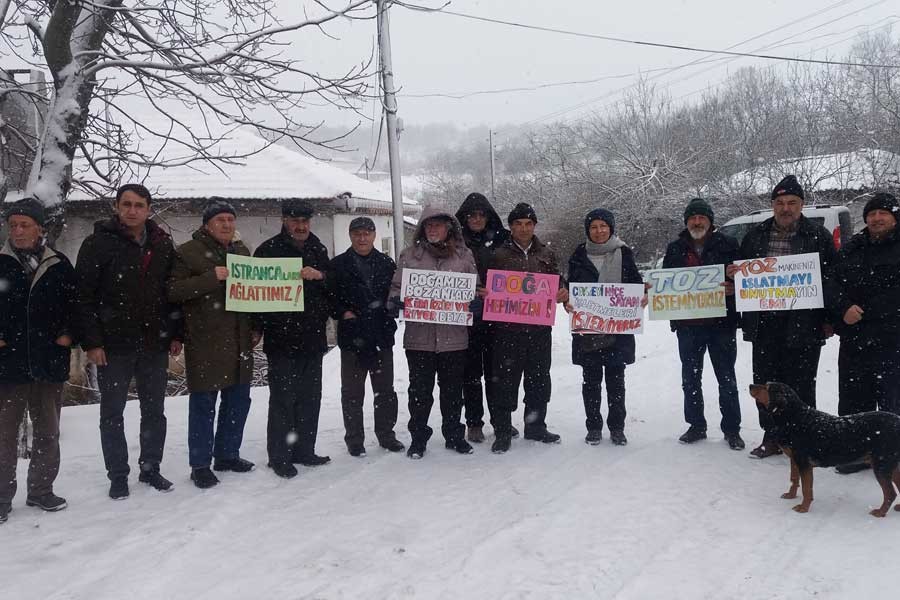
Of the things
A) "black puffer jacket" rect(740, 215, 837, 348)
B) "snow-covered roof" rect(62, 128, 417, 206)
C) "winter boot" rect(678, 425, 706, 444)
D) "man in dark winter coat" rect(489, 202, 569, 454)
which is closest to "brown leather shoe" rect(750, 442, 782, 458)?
"winter boot" rect(678, 425, 706, 444)

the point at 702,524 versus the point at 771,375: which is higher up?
the point at 771,375

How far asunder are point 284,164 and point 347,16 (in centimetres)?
920

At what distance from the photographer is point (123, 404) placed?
5.05 meters

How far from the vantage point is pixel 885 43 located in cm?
3312

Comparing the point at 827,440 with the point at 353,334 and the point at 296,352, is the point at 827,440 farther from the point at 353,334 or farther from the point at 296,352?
the point at 296,352

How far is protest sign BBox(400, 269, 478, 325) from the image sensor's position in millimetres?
5906

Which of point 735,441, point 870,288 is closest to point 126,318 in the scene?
point 735,441

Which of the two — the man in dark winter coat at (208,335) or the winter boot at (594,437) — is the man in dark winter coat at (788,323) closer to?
the winter boot at (594,437)

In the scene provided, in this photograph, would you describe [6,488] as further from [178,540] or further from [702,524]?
[702,524]

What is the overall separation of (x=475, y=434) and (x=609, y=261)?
7.19ft

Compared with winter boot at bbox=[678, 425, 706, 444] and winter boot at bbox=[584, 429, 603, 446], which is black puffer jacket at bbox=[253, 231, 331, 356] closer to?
winter boot at bbox=[584, 429, 603, 446]

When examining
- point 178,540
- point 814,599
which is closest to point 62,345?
point 178,540

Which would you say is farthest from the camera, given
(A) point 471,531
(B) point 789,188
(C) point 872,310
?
(B) point 789,188

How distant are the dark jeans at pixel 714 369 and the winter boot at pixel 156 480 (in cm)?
472
